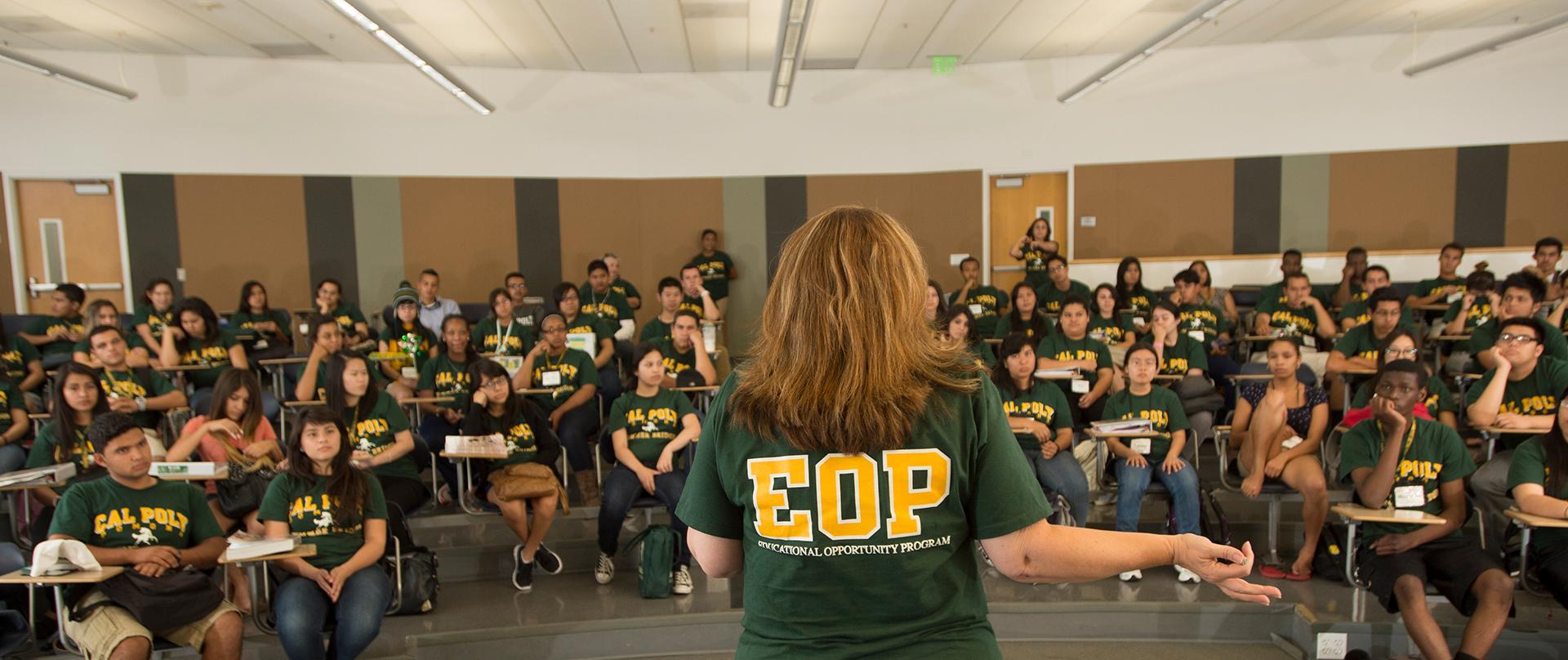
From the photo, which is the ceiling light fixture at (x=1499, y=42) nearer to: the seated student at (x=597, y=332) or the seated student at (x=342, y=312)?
the seated student at (x=597, y=332)

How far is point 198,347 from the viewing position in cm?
576

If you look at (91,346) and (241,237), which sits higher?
(241,237)

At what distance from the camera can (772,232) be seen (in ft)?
29.6

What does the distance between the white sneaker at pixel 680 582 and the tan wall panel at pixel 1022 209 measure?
20.2 feet

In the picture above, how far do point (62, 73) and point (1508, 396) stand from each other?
981 cm

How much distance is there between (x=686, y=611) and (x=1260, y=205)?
7.73 meters

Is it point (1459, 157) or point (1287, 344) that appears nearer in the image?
point (1287, 344)

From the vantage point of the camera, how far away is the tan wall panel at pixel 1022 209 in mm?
8805

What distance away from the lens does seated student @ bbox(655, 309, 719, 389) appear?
531 centimetres

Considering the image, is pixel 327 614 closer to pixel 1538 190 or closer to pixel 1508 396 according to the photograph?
pixel 1508 396

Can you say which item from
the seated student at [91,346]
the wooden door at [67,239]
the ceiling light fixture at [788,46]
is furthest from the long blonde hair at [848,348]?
the wooden door at [67,239]

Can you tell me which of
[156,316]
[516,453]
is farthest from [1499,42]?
[156,316]

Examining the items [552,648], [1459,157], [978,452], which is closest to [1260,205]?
[1459,157]

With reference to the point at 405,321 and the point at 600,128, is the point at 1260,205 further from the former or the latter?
the point at 405,321
